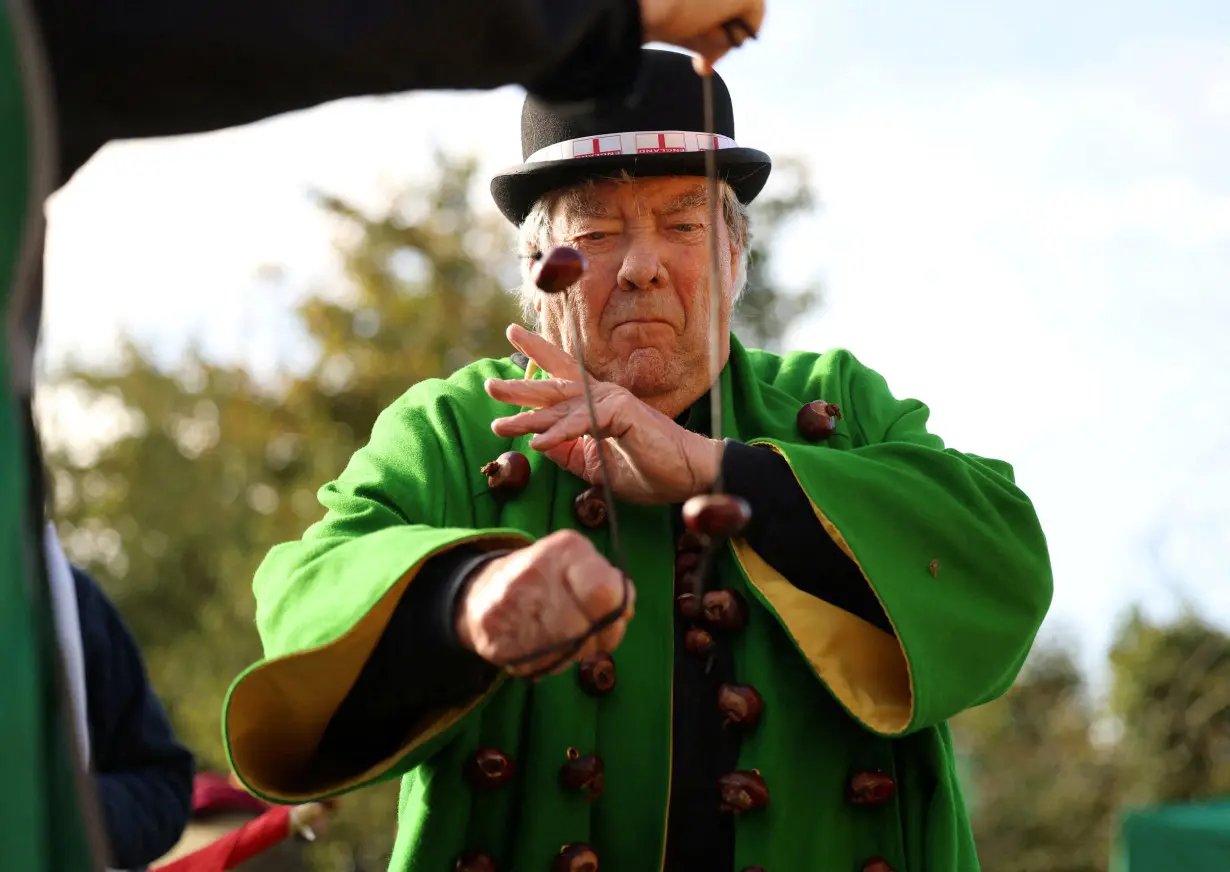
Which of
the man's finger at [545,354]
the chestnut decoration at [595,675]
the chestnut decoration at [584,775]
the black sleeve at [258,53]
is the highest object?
the black sleeve at [258,53]

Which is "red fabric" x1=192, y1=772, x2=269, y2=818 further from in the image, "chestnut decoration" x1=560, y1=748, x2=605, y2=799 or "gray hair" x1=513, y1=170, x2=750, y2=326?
"chestnut decoration" x1=560, y1=748, x2=605, y2=799

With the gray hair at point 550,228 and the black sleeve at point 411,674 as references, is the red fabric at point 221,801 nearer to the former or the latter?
the gray hair at point 550,228

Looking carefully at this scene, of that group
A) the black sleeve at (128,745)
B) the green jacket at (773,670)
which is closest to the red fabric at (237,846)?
the black sleeve at (128,745)

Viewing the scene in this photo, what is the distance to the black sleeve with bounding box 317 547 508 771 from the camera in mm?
2236

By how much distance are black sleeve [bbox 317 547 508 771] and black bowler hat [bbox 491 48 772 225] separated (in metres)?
1.00

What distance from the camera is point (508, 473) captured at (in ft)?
9.24

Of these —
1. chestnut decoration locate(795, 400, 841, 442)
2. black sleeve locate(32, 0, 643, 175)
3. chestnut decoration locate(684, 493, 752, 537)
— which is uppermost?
black sleeve locate(32, 0, 643, 175)

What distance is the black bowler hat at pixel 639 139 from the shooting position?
299cm

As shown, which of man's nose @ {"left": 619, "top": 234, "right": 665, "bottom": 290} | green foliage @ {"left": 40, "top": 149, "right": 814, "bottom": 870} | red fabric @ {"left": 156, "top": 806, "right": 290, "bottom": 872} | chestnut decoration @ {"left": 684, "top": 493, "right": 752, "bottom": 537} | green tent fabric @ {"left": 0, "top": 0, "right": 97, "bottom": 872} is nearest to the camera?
green tent fabric @ {"left": 0, "top": 0, "right": 97, "bottom": 872}

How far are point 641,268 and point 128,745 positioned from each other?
1.61m

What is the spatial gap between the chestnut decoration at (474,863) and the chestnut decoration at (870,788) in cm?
62

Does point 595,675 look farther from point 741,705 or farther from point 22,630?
point 22,630

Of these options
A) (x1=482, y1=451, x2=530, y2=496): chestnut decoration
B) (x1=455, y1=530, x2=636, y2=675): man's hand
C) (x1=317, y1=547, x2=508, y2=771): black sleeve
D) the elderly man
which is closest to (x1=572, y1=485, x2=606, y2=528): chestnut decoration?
the elderly man

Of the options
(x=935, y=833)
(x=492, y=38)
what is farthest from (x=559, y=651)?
(x=935, y=833)
